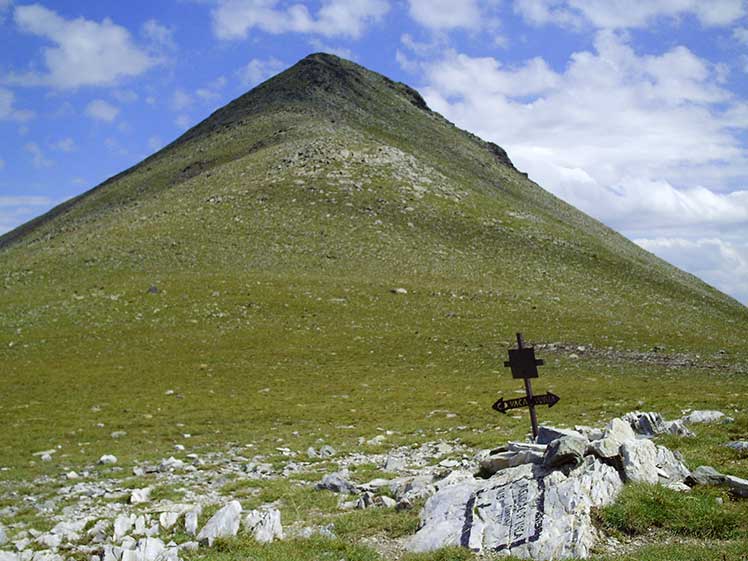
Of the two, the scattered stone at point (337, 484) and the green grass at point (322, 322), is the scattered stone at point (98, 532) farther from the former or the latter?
the scattered stone at point (337, 484)


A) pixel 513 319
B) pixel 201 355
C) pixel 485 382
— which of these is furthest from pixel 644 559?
pixel 513 319

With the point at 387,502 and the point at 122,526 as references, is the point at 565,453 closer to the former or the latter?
the point at 387,502

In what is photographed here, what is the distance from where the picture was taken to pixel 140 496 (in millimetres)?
15203

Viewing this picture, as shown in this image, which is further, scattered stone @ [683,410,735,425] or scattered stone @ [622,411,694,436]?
scattered stone @ [683,410,735,425]

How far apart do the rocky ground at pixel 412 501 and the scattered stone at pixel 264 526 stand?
21 millimetres

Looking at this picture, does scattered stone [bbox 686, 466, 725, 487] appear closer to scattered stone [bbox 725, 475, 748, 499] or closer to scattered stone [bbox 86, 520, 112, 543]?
scattered stone [bbox 725, 475, 748, 499]

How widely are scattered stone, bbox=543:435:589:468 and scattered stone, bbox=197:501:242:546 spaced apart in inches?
254

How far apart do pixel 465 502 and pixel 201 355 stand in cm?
2774

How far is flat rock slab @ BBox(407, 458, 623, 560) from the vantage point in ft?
33.1

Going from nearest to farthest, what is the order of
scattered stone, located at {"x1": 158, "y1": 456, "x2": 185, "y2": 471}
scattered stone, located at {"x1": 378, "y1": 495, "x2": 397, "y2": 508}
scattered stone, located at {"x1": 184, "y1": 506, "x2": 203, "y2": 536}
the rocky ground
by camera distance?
the rocky ground → scattered stone, located at {"x1": 184, "y1": 506, "x2": 203, "y2": 536} → scattered stone, located at {"x1": 378, "y1": 495, "x2": 397, "y2": 508} → scattered stone, located at {"x1": 158, "y1": 456, "x2": 185, "y2": 471}

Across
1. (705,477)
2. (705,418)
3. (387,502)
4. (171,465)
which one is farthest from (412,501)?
(705,418)

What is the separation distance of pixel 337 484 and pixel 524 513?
5.71 metres

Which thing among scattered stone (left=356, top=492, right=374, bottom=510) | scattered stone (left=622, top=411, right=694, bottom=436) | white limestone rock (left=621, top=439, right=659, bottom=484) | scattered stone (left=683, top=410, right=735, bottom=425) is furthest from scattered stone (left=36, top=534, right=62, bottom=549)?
scattered stone (left=683, top=410, right=735, bottom=425)

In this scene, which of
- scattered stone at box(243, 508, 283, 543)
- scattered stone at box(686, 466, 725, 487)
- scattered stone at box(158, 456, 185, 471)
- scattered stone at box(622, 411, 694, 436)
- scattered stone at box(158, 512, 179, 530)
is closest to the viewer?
scattered stone at box(243, 508, 283, 543)
